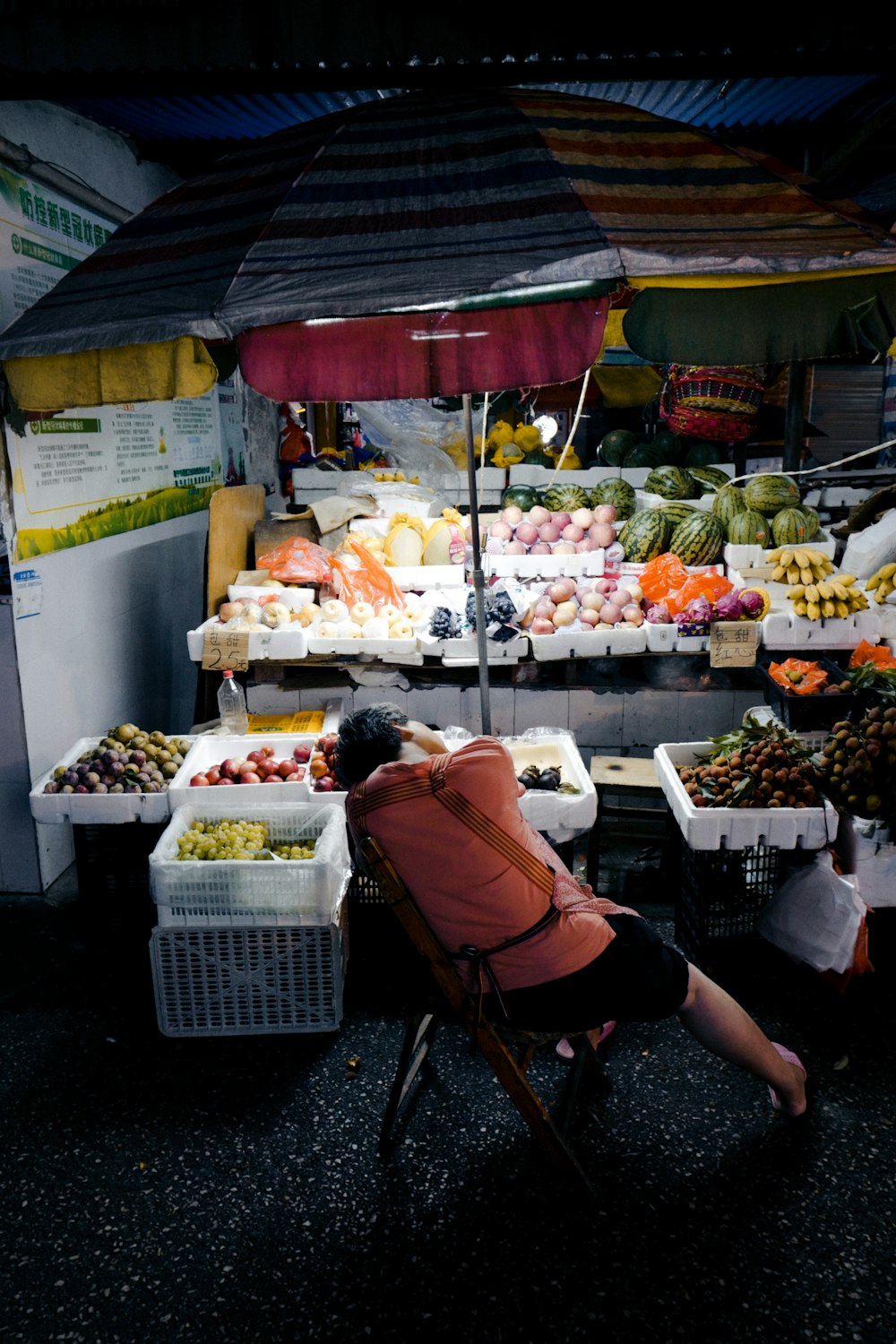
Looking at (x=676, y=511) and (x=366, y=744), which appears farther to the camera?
(x=676, y=511)

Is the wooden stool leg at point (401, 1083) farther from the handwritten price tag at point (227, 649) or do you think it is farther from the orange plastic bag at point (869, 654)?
the orange plastic bag at point (869, 654)

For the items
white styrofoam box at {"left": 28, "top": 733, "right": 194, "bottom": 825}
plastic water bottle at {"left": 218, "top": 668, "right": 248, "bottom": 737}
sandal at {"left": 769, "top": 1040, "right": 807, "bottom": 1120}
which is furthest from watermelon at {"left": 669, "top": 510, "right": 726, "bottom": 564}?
white styrofoam box at {"left": 28, "top": 733, "right": 194, "bottom": 825}

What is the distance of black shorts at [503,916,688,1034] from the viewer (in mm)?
2611

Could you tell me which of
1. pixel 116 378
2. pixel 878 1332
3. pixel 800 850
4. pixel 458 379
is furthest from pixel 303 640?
pixel 878 1332

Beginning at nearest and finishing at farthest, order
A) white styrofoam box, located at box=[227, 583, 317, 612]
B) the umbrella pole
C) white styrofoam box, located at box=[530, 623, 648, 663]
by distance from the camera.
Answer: the umbrella pole, white styrofoam box, located at box=[530, 623, 648, 663], white styrofoam box, located at box=[227, 583, 317, 612]

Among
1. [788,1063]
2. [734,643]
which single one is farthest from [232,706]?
[788,1063]

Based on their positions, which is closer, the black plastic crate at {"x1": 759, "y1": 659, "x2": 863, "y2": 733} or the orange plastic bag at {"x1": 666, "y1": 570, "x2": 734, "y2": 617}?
the black plastic crate at {"x1": 759, "y1": 659, "x2": 863, "y2": 733}

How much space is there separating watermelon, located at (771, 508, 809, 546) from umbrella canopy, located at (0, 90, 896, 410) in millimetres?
2736

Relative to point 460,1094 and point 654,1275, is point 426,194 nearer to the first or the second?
point 460,1094

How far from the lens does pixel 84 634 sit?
5012mm

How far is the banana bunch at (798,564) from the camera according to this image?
210 inches

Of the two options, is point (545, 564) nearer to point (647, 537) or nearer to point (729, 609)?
point (647, 537)

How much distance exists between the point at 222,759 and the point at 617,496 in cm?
373

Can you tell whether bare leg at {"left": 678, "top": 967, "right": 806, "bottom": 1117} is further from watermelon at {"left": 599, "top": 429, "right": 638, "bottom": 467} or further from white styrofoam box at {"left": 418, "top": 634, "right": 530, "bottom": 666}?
watermelon at {"left": 599, "top": 429, "right": 638, "bottom": 467}
